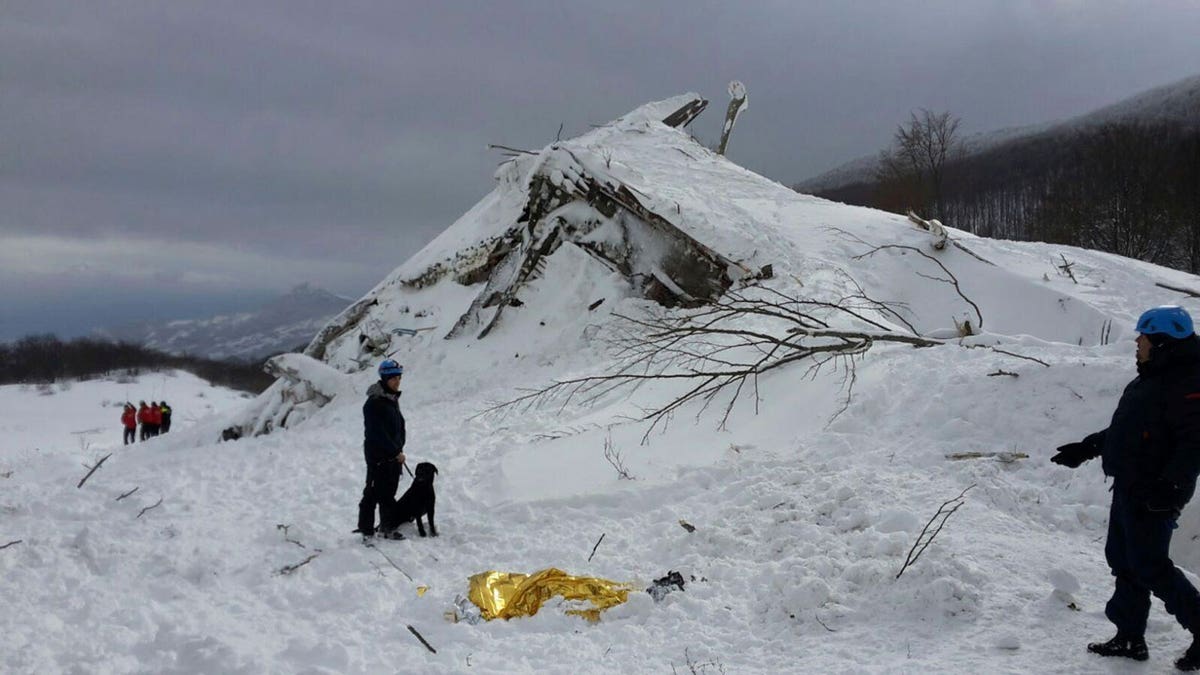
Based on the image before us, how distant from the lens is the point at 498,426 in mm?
10406

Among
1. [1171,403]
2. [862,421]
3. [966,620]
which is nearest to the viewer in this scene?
[1171,403]

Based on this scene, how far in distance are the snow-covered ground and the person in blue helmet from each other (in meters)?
0.27

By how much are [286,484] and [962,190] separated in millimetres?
58509

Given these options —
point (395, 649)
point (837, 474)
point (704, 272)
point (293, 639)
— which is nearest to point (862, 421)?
point (837, 474)

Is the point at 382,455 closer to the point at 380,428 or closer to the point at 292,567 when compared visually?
the point at 380,428

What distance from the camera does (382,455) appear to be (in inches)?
243

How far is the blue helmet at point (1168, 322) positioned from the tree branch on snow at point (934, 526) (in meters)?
1.83

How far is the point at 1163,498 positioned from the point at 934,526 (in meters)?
1.83

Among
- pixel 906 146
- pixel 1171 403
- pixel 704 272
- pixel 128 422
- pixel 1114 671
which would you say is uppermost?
pixel 906 146

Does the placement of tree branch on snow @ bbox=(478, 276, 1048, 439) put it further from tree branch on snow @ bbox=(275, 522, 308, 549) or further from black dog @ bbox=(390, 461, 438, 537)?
tree branch on snow @ bbox=(275, 522, 308, 549)

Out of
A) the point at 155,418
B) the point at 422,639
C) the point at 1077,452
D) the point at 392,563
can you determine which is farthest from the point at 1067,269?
the point at 155,418

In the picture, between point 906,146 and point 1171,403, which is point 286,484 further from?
point 906,146

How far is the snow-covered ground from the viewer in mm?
3852

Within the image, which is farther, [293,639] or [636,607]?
[636,607]
